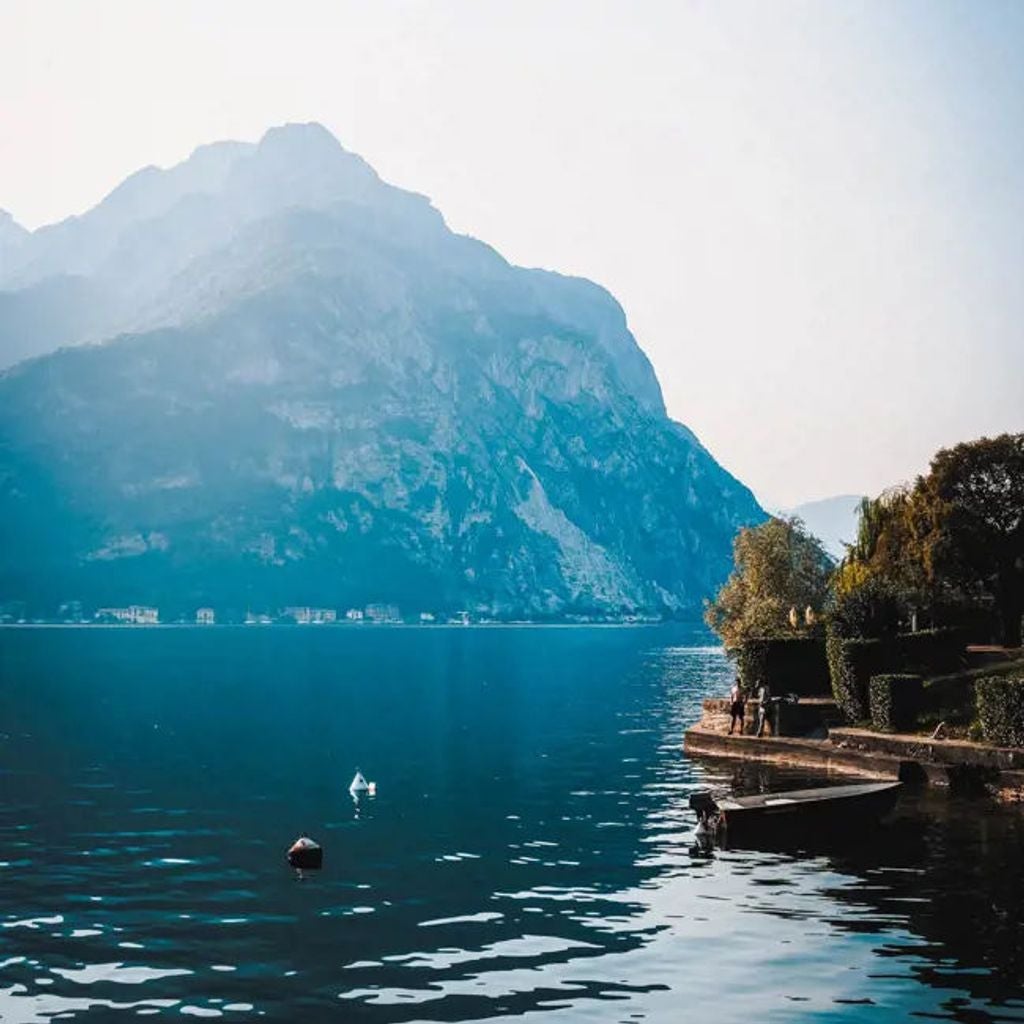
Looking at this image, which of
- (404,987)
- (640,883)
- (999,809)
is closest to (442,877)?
(640,883)

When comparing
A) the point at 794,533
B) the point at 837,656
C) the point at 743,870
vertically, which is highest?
the point at 794,533

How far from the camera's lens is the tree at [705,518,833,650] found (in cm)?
9588

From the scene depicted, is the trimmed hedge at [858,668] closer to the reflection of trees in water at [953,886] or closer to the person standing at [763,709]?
the person standing at [763,709]

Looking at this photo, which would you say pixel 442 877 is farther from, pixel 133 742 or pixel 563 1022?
pixel 133 742

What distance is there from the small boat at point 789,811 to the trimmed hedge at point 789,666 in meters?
25.5

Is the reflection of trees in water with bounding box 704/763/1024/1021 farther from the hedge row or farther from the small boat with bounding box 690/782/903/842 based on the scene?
the hedge row

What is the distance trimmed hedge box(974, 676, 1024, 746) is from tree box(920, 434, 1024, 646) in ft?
90.7

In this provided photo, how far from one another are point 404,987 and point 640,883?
427 inches

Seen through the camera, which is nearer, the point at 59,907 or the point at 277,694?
the point at 59,907

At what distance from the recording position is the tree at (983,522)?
74312mm

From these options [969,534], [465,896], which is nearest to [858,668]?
[969,534]

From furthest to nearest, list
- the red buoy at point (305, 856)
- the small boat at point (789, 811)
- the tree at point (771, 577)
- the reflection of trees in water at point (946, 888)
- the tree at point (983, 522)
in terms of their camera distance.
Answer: the tree at point (771, 577)
the tree at point (983, 522)
the small boat at point (789, 811)
the red buoy at point (305, 856)
the reflection of trees in water at point (946, 888)

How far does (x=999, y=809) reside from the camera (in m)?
42.9

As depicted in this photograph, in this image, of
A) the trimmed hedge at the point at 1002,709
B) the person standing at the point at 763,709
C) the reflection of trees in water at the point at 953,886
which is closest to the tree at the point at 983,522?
the person standing at the point at 763,709
